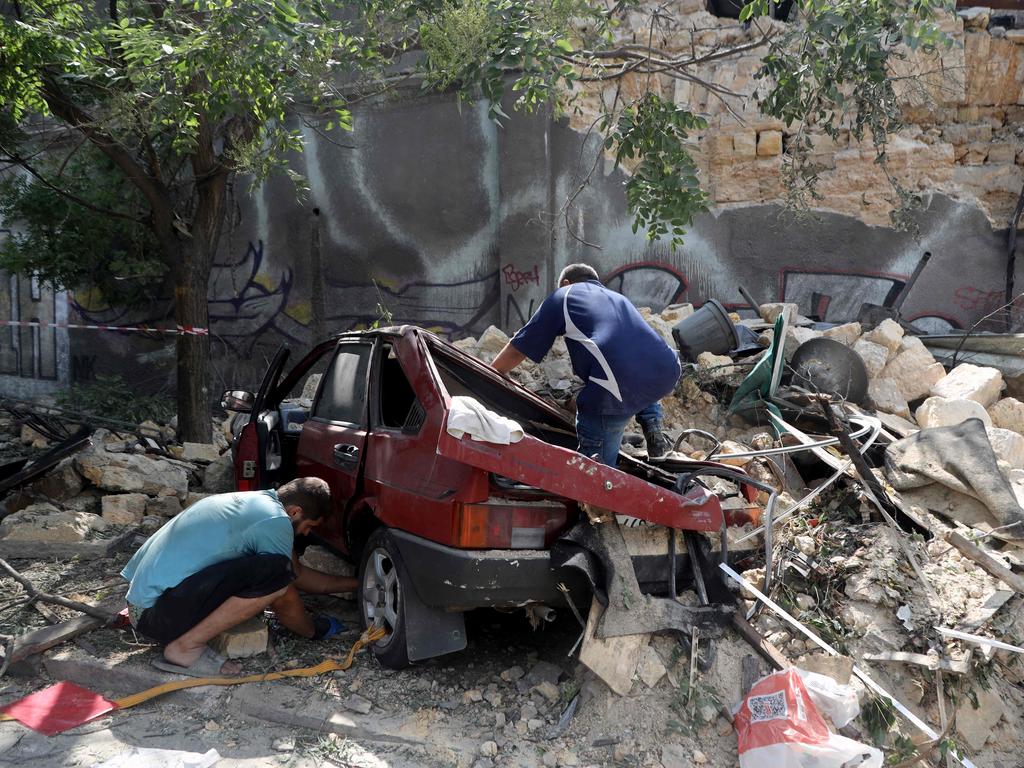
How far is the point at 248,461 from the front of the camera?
5.40m

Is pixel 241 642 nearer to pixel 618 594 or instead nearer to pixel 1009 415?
pixel 618 594

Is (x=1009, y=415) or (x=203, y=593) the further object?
(x=1009, y=415)

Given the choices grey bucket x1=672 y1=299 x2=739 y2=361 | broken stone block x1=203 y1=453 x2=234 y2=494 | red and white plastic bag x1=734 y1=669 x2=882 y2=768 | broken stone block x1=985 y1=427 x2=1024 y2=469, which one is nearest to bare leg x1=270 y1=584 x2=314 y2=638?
red and white plastic bag x1=734 y1=669 x2=882 y2=768

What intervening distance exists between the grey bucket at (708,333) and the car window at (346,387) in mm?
3289

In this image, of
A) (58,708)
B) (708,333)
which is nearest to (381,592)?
(58,708)

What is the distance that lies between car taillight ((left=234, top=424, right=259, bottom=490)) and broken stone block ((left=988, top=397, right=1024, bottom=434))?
5656 millimetres

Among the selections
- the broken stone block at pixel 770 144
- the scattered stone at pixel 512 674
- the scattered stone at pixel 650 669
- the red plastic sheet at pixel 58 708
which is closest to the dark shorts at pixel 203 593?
the red plastic sheet at pixel 58 708

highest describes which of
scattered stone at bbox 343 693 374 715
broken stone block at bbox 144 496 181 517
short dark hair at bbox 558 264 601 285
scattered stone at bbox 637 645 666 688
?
short dark hair at bbox 558 264 601 285

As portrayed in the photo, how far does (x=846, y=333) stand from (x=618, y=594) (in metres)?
4.76

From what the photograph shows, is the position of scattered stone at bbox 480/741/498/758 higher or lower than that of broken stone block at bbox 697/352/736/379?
lower

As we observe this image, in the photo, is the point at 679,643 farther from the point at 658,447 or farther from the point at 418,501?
the point at 658,447

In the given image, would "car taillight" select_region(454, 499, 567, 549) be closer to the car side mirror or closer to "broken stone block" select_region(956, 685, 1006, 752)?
"broken stone block" select_region(956, 685, 1006, 752)

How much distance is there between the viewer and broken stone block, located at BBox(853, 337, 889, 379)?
6816 mm

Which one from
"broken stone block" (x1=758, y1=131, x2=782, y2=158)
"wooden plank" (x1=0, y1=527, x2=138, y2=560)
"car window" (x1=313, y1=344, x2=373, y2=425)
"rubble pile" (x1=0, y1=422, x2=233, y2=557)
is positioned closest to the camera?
"car window" (x1=313, y1=344, x2=373, y2=425)
